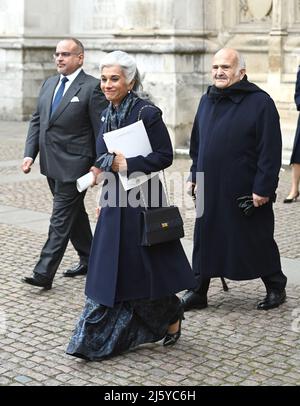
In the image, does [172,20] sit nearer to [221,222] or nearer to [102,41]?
[102,41]

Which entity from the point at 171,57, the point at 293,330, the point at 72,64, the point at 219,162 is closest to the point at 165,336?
the point at 293,330

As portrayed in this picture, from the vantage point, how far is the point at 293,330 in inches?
229

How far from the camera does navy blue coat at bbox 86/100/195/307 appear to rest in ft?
17.3

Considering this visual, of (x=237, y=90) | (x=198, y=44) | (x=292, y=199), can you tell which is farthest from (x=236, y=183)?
(x=198, y=44)

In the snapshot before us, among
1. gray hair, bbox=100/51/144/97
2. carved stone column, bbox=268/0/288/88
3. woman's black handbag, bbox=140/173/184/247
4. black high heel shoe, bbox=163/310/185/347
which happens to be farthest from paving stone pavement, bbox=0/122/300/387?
carved stone column, bbox=268/0/288/88

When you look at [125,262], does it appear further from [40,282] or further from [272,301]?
[40,282]

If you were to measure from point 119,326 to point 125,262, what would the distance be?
0.36 metres

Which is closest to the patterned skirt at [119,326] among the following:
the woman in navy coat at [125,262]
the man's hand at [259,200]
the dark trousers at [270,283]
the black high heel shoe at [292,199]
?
the woman in navy coat at [125,262]

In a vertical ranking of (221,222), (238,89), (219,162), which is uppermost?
(238,89)

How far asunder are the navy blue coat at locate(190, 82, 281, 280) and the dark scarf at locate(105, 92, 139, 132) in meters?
0.98

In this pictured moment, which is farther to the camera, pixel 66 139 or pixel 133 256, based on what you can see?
pixel 66 139

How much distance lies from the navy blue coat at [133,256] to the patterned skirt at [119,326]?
95 millimetres

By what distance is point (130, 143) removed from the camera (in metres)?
5.32

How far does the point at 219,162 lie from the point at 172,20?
838 cm
